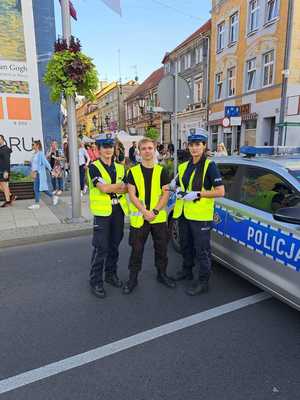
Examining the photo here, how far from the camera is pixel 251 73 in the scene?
2017 cm

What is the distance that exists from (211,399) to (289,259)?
1.34 meters

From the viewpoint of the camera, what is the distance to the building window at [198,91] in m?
27.4

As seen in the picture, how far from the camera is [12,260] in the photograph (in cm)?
477

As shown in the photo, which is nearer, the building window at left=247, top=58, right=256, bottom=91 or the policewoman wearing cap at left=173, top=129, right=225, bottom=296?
the policewoman wearing cap at left=173, top=129, right=225, bottom=296

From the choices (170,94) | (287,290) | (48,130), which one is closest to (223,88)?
(48,130)

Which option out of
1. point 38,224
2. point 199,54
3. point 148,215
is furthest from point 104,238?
point 199,54

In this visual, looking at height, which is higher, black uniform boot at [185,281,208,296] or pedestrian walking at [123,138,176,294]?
pedestrian walking at [123,138,176,294]

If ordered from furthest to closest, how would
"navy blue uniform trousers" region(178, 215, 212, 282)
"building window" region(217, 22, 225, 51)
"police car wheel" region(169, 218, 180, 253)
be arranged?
"building window" region(217, 22, 225, 51) → "police car wheel" region(169, 218, 180, 253) → "navy blue uniform trousers" region(178, 215, 212, 282)

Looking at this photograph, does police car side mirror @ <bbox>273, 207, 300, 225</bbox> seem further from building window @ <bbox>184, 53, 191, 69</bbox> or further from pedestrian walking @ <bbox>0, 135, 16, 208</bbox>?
building window @ <bbox>184, 53, 191, 69</bbox>

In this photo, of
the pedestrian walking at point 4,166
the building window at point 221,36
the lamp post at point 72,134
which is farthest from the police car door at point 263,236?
the building window at point 221,36

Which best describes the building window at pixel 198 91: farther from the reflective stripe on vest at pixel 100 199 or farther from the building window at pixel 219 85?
the reflective stripe on vest at pixel 100 199

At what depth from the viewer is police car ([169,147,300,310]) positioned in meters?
2.79

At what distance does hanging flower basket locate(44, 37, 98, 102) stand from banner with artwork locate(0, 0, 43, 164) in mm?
4403

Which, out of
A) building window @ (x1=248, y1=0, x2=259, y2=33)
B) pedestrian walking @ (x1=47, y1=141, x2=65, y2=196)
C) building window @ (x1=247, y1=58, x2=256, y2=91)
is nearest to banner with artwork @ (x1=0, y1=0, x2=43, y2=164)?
pedestrian walking @ (x1=47, y1=141, x2=65, y2=196)
